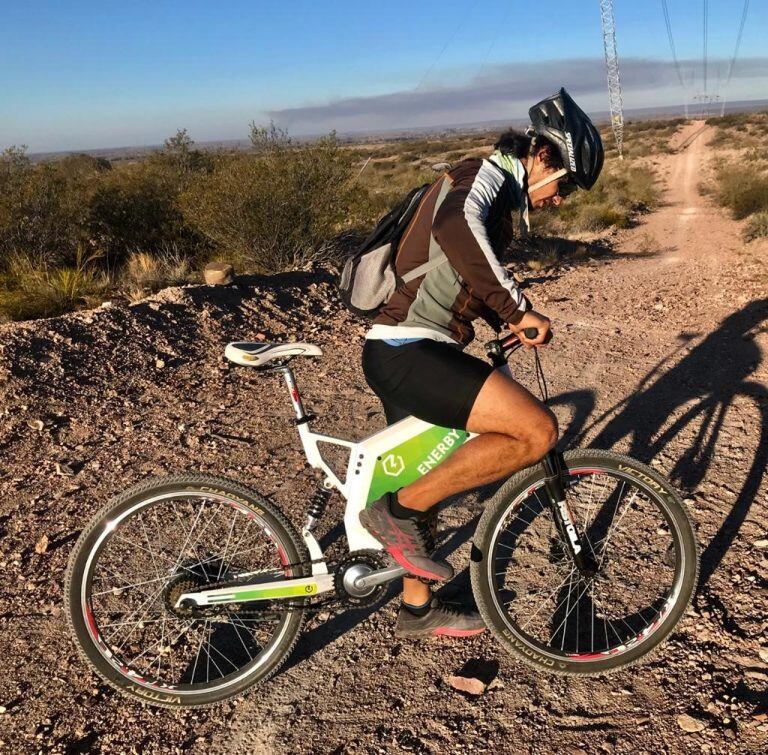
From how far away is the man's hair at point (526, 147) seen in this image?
235 centimetres

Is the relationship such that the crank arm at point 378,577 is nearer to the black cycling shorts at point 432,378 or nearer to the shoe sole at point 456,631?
the shoe sole at point 456,631

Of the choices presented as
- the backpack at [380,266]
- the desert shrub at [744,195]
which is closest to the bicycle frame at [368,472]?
the backpack at [380,266]

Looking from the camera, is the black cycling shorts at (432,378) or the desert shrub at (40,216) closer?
the black cycling shorts at (432,378)

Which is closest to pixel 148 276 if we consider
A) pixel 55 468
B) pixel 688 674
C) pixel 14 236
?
pixel 14 236

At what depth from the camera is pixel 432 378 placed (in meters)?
2.29

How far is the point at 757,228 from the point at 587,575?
13.5 m

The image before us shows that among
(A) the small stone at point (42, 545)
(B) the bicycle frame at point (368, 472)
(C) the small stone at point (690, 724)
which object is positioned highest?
(B) the bicycle frame at point (368, 472)

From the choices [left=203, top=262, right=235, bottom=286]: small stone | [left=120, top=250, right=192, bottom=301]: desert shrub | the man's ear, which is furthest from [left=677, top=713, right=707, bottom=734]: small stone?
[left=120, top=250, right=192, bottom=301]: desert shrub

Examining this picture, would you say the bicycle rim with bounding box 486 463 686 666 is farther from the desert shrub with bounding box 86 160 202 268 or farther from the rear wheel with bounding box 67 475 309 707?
the desert shrub with bounding box 86 160 202 268

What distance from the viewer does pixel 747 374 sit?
18.9 ft

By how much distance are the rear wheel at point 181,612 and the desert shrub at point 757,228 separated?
43.6ft

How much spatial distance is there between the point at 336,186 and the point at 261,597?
30.5 feet

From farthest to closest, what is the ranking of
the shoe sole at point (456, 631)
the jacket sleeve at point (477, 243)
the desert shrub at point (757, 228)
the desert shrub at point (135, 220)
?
1. the desert shrub at point (757, 228)
2. the desert shrub at point (135, 220)
3. the shoe sole at point (456, 631)
4. the jacket sleeve at point (477, 243)

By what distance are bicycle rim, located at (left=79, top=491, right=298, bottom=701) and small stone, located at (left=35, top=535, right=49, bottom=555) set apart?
2.17 ft
